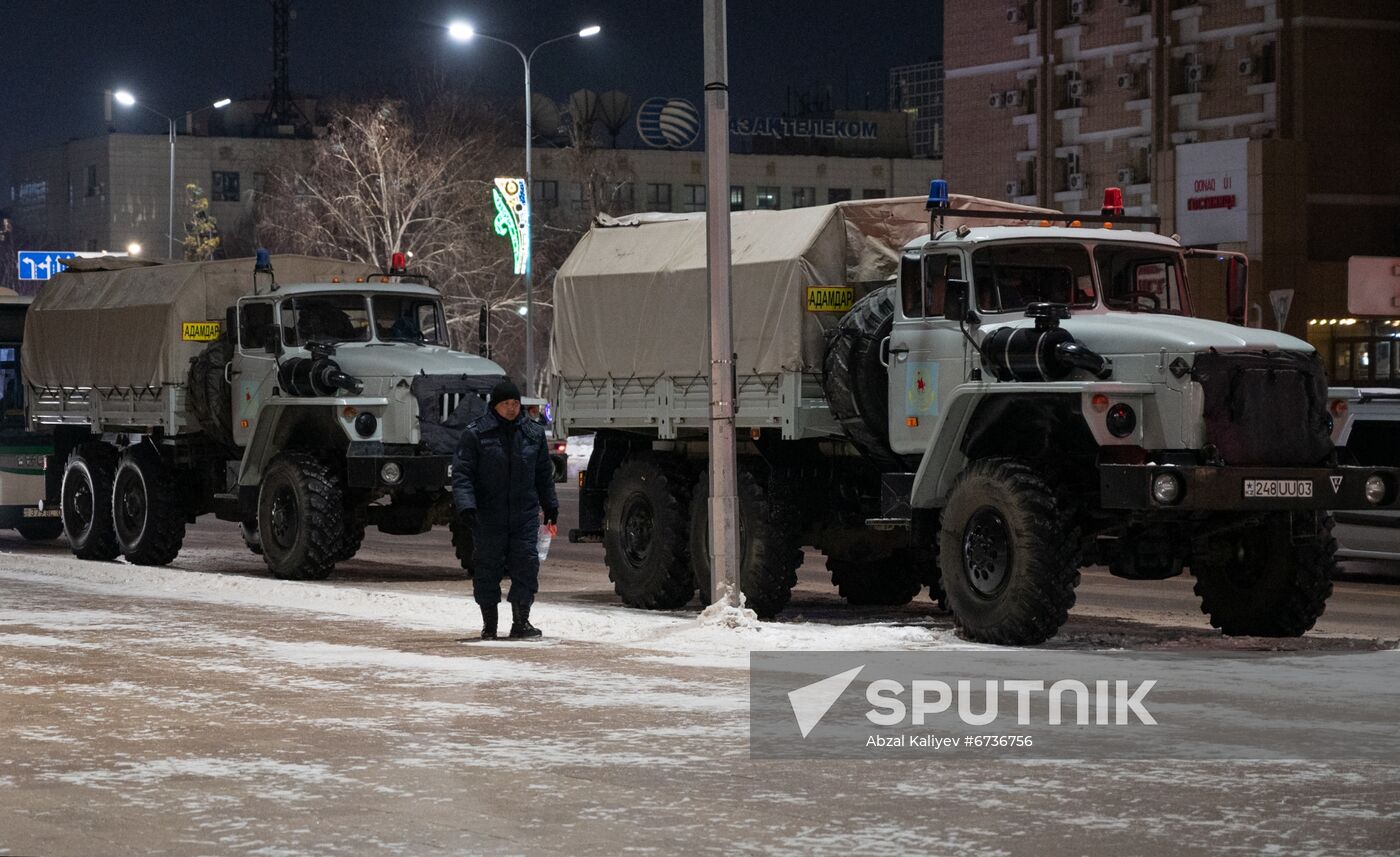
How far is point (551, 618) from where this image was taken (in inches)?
→ 651

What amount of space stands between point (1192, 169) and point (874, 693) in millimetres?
49836

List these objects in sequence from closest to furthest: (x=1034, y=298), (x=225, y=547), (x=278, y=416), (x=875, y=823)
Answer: (x=875, y=823)
(x=1034, y=298)
(x=278, y=416)
(x=225, y=547)

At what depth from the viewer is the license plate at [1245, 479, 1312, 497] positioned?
46.1 feet

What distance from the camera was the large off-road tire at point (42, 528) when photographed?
2902 cm

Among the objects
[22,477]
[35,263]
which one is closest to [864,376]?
[22,477]

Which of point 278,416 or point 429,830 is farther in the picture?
point 278,416

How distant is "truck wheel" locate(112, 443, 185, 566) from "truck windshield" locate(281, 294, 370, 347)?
9.00 ft

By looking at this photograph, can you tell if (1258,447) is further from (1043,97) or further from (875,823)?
(1043,97)

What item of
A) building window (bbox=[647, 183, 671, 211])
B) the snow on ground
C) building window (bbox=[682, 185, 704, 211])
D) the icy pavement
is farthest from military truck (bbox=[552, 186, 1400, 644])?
building window (bbox=[682, 185, 704, 211])

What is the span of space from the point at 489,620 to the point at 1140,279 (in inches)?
199

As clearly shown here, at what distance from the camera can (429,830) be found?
27.7 ft

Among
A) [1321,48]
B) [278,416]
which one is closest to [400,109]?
[1321,48]

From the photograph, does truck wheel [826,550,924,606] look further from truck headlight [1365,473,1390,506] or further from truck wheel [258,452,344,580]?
truck headlight [1365,473,1390,506]

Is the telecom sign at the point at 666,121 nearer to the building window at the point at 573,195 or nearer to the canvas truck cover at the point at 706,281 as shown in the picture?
the building window at the point at 573,195
